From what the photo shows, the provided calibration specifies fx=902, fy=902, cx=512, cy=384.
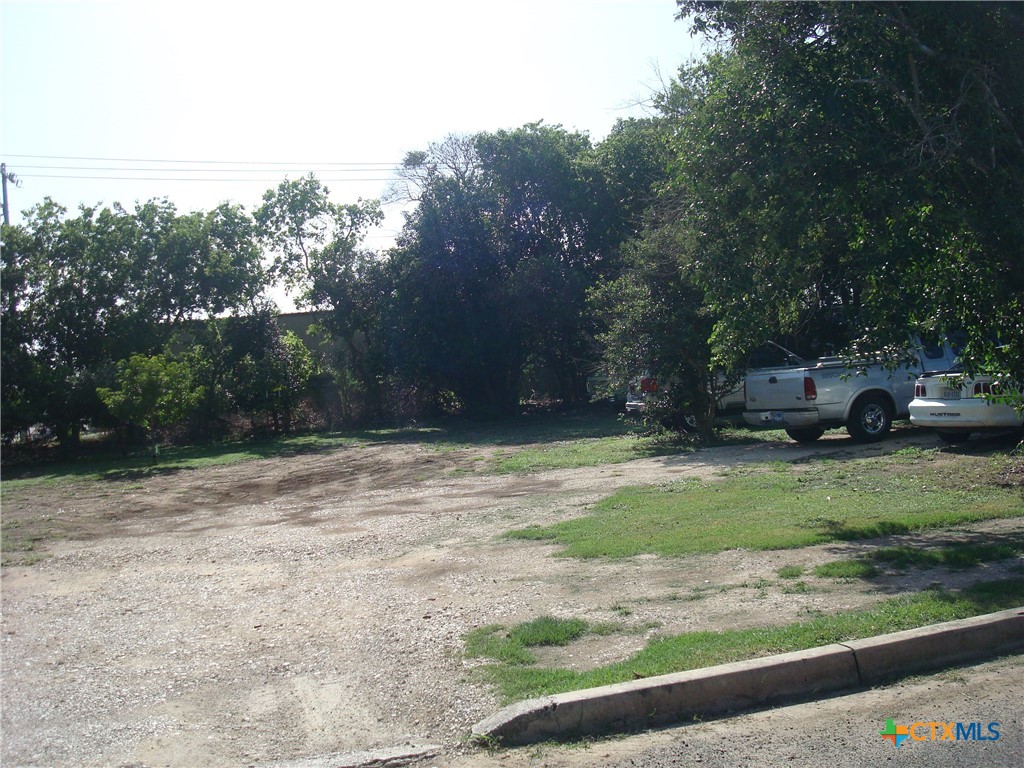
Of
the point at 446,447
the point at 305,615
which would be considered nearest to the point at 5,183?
the point at 446,447

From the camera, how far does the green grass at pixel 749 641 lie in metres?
5.45

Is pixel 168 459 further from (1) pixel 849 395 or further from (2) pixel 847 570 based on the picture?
(2) pixel 847 570

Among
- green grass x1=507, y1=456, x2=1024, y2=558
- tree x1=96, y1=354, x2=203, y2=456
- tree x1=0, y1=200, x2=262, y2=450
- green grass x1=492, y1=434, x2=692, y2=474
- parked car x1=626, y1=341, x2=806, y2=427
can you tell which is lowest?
green grass x1=507, y1=456, x2=1024, y2=558

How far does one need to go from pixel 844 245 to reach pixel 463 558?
16.8ft

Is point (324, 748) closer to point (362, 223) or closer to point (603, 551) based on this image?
point (603, 551)

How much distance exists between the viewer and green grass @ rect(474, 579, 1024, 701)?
545 centimetres

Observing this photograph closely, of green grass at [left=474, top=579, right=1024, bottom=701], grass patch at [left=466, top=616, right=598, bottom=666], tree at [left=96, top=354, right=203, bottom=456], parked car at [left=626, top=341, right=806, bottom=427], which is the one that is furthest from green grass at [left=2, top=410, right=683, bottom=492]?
green grass at [left=474, top=579, right=1024, bottom=701]

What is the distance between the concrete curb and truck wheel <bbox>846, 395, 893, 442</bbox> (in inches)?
403

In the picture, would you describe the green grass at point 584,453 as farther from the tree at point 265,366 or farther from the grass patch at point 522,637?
the tree at point 265,366

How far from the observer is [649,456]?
56.9 ft

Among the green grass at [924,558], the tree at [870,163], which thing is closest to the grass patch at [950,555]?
the green grass at [924,558]

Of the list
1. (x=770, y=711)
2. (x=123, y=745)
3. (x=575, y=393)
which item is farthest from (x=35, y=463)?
(x=770, y=711)

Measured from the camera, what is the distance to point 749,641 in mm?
5891

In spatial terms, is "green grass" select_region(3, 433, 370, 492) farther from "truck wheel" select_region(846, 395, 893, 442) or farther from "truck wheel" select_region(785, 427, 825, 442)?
"truck wheel" select_region(846, 395, 893, 442)
